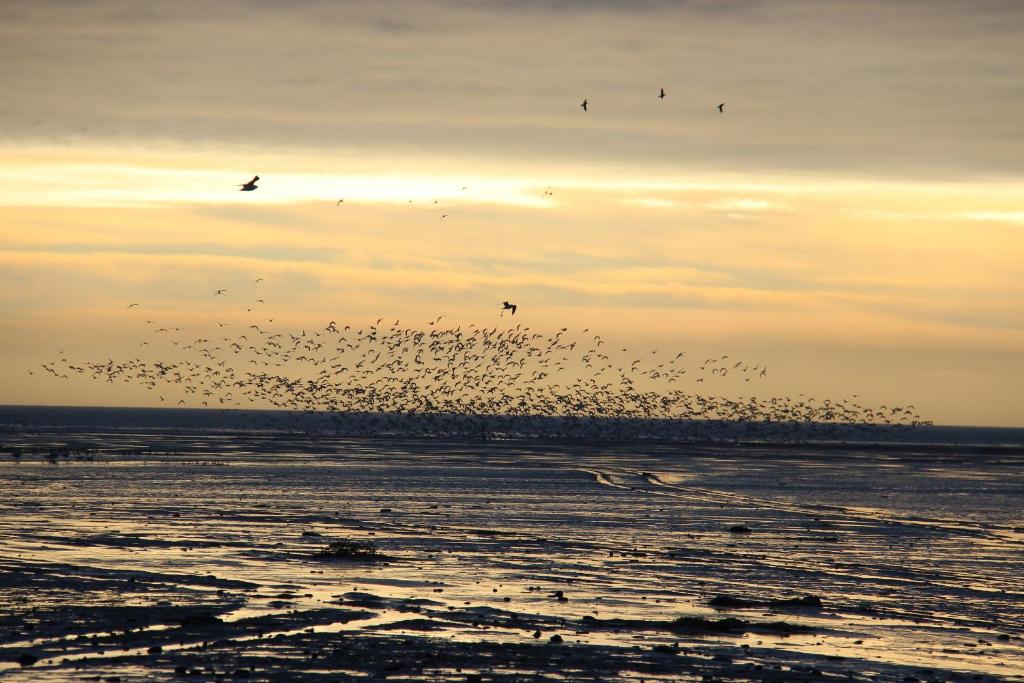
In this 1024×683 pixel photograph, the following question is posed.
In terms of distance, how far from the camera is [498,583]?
38.6m

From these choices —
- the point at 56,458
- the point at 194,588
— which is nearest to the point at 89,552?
the point at 194,588

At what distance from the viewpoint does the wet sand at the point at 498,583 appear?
1072 inches

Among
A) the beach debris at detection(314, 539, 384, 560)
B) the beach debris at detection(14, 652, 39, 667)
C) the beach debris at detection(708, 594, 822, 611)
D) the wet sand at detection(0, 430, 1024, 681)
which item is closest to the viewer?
the beach debris at detection(14, 652, 39, 667)

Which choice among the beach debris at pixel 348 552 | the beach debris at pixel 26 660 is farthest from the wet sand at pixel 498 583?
the beach debris at pixel 348 552

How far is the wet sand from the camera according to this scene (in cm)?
2722

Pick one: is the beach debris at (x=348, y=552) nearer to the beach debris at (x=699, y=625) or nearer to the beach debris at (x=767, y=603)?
the beach debris at (x=699, y=625)

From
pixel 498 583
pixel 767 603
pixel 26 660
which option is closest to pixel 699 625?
pixel 767 603

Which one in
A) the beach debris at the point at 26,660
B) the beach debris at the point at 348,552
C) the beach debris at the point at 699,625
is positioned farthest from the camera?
the beach debris at the point at 348,552

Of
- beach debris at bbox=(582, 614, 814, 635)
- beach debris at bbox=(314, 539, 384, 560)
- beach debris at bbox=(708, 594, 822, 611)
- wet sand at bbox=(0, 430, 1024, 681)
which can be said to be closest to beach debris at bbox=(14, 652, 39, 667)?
wet sand at bbox=(0, 430, 1024, 681)

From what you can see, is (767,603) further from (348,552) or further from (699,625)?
(348,552)

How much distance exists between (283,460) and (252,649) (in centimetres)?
9224

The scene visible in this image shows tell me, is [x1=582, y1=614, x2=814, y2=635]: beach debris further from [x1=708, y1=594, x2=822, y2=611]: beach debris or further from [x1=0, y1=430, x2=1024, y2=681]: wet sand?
[x1=708, y1=594, x2=822, y2=611]: beach debris

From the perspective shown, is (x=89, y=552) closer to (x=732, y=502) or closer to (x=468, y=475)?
(x=732, y=502)

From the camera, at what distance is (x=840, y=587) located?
40125mm
